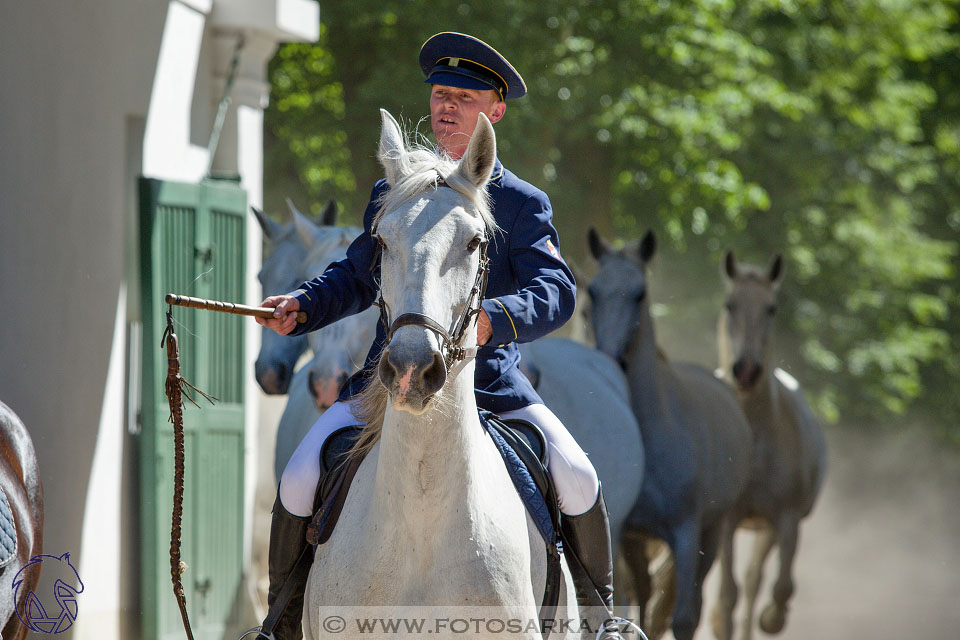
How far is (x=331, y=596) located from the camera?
11.7ft

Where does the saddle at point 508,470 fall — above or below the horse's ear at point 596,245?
below

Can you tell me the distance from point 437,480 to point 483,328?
42cm

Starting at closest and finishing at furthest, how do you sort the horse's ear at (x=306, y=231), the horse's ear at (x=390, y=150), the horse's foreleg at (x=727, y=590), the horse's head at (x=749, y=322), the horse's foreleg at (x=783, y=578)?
the horse's ear at (x=390, y=150), the horse's ear at (x=306, y=231), the horse's foreleg at (x=727, y=590), the horse's head at (x=749, y=322), the horse's foreleg at (x=783, y=578)

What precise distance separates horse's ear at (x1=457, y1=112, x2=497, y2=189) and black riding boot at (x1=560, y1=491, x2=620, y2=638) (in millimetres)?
1148

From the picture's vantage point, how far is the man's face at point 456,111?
4137mm

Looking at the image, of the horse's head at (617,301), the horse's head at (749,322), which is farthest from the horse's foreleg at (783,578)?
the horse's head at (617,301)

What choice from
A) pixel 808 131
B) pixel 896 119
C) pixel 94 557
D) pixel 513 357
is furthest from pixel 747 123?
pixel 513 357

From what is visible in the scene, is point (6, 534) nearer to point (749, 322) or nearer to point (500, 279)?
point (500, 279)

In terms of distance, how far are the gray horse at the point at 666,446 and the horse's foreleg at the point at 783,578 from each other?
1.19 metres

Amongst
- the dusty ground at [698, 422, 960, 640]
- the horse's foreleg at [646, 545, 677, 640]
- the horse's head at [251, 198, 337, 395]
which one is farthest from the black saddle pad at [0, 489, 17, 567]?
the dusty ground at [698, 422, 960, 640]

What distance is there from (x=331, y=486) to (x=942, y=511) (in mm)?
18385

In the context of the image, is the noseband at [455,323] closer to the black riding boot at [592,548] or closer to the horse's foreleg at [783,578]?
the black riding boot at [592,548]

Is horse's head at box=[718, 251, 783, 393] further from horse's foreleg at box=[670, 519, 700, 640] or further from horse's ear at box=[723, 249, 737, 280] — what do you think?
horse's foreleg at box=[670, 519, 700, 640]

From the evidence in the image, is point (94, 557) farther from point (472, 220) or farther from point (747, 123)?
point (747, 123)
